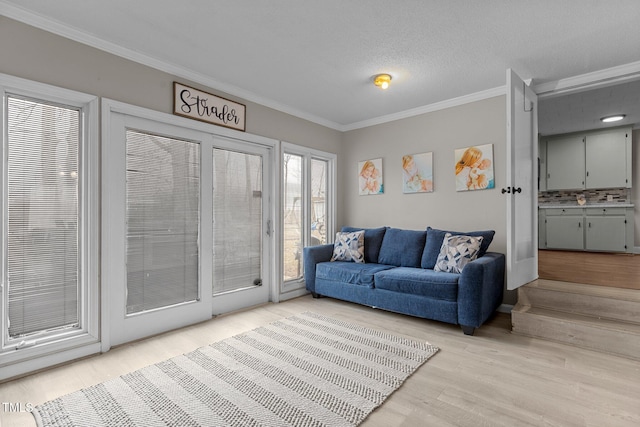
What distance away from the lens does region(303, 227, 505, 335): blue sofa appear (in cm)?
279

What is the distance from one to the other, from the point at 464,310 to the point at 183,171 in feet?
9.51

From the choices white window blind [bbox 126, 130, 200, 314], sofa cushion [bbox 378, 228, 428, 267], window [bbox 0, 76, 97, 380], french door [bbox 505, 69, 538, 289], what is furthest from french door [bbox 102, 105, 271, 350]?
french door [bbox 505, 69, 538, 289]

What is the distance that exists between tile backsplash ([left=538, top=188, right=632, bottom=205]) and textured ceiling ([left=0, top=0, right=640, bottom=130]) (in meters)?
3.99

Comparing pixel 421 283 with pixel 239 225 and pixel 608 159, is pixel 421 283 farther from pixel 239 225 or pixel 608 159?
pixel 608 159

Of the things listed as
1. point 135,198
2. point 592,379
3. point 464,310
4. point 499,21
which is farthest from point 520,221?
point 135,198

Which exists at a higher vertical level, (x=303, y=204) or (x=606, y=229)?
(x=303, y=204)

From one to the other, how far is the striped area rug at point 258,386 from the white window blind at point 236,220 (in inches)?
36.7

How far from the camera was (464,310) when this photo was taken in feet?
9.12

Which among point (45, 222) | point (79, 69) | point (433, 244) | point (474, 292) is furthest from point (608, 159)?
point (45, 222)

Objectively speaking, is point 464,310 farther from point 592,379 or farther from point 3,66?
point 3,66

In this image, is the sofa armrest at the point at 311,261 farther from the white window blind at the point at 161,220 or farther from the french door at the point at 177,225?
the white window blind at the point at 161,220

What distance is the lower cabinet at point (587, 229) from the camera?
17.8ft

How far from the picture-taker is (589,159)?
5781 mm

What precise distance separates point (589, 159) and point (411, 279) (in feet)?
16.7
